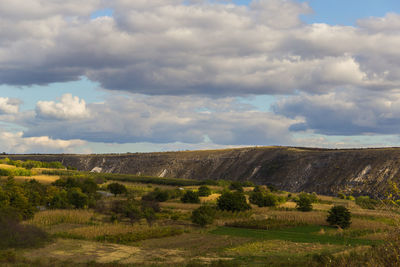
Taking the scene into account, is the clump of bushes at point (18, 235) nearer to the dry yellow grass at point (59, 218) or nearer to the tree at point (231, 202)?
the dry yellow grass at point (59, 218)

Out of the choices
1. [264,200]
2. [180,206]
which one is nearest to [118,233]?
[180,206]

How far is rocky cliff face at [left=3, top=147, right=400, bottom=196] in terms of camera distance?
305 feet

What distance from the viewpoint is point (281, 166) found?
11956 cm

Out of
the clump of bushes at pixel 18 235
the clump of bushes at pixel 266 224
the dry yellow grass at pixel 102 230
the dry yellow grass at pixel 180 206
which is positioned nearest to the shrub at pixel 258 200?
the dry yellow grass at pixel 180 206

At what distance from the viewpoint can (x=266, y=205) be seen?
5791 centimetres

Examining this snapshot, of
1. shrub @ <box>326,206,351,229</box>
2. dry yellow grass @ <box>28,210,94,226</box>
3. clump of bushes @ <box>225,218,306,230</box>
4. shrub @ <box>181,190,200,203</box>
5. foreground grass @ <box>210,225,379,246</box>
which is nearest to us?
foreground grass @ <box>210,225,379,246</box>

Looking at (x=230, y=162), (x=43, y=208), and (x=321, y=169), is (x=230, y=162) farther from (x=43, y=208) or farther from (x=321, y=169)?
(x=43, y=208)

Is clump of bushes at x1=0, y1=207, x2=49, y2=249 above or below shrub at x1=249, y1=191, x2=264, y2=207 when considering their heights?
above

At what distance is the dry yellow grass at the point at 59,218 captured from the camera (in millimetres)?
40656

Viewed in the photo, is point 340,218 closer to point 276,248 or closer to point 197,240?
point 276,248

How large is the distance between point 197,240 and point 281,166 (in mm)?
89512

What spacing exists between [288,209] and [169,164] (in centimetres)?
9956

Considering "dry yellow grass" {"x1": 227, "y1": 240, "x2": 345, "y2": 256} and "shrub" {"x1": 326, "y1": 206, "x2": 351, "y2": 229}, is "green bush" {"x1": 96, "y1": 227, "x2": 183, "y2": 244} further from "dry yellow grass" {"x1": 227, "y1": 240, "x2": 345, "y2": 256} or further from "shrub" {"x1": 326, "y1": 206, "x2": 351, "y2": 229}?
"shrub" {"x1": 326, "y1": 206, "x2": 351, "y2": 229}

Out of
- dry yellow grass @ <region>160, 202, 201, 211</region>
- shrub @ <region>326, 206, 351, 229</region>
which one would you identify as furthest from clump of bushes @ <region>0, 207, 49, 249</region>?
dry yellow grass @ <region>160, 202, 201, 211</region>
